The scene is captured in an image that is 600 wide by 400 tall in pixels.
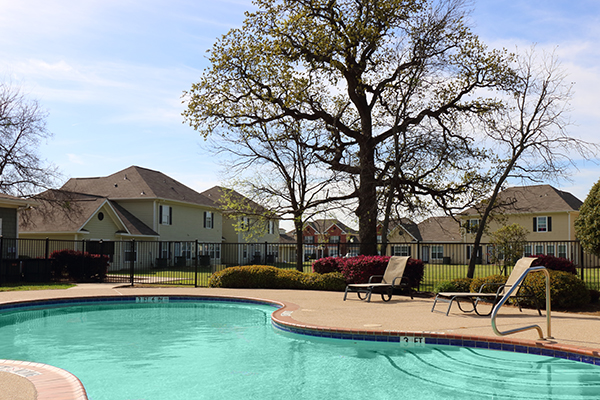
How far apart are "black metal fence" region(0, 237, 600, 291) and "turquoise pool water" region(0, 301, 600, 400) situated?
24.3 feet

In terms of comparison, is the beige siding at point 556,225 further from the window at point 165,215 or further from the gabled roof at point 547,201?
the window at point 165,215

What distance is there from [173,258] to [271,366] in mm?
27366

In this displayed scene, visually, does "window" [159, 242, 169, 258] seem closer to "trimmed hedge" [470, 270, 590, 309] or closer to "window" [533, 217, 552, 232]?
"trimmed hedge" [470, 270, 590, 309]

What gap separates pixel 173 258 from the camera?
110 feet

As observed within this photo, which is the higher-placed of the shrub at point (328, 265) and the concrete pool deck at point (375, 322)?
the shrub at point (328, 265)

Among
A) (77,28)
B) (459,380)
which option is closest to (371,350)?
(459,380)

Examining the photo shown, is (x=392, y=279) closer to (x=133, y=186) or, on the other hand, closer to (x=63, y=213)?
(x=63, y=213)

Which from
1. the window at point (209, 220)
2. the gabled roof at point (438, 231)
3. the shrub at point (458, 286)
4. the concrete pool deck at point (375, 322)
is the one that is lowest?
the concrete pool deck at point (375, 322)

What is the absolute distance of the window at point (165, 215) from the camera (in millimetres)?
33344

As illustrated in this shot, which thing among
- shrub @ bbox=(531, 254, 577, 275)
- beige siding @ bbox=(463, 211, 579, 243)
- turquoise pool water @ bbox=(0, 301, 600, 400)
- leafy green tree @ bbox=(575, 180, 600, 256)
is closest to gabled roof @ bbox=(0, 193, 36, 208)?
turquoise pool water @ bbox=(0, 301, 600, 400)

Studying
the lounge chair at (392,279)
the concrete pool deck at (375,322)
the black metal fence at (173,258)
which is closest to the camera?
the concrete pool deck at (375,322)

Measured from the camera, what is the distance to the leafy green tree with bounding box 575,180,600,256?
12.0 metres

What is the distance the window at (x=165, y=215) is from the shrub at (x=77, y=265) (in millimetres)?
11925

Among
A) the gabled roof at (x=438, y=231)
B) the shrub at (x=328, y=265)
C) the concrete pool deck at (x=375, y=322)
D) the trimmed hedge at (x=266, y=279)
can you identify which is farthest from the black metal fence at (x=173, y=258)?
the concrete pool deck at (x=375, y=322)
